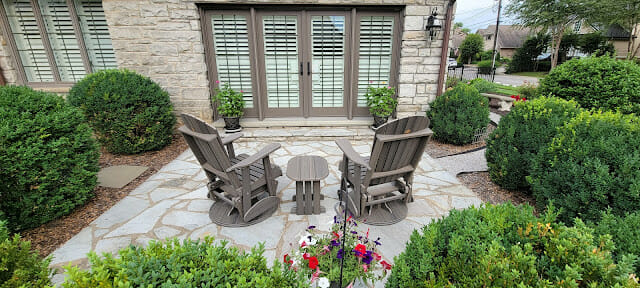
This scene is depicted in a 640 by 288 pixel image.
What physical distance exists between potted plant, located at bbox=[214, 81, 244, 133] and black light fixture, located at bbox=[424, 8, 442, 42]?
349 centimetres

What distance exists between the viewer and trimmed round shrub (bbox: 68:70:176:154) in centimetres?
381

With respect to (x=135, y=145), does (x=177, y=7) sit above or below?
above

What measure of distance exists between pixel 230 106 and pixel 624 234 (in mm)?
4772

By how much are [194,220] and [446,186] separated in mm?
2754

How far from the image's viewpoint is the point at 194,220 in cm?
252

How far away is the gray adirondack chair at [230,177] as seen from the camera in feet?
7.21

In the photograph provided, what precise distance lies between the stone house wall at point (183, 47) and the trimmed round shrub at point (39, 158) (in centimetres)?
235

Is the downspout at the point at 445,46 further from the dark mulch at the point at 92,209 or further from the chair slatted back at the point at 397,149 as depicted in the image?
the dark mulch at the point at 92,209

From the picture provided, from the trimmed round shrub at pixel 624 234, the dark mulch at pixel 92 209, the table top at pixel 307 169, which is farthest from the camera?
the table top at pixel 307 169

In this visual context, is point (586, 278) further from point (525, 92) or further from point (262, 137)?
point (525, 92)

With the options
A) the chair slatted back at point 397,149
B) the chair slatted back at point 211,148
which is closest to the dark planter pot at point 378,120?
the chair slatted back at point 397,149

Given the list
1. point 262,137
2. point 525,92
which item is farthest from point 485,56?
point 262,137

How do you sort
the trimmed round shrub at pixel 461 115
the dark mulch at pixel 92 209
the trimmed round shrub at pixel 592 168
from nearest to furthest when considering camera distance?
the trimmed round shrub at pixel 592 168, the dark mulch at pixel 92 209, the trimmed round shrub at pixel 461 115

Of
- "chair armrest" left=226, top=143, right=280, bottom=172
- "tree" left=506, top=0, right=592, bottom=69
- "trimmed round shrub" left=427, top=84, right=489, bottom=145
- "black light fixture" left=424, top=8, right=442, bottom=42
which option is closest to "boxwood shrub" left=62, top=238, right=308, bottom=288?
"chair armrest" left=226, top=143, right=280, bottom=172
